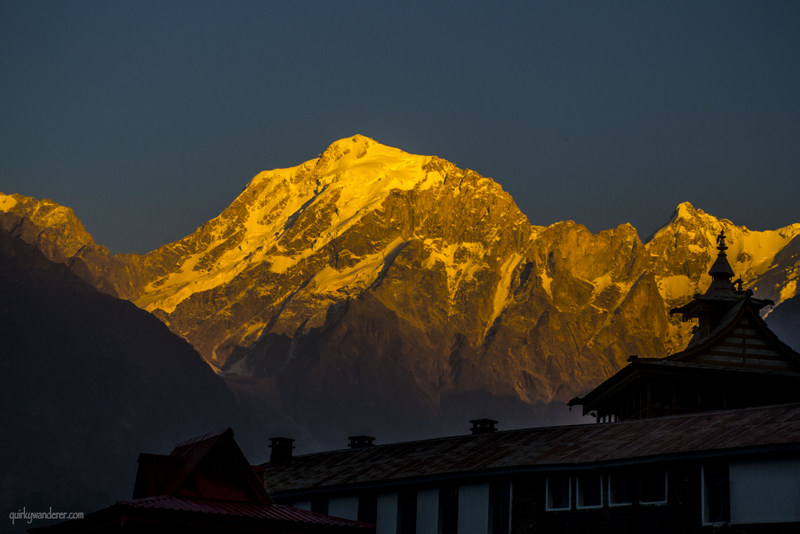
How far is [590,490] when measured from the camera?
41062mm

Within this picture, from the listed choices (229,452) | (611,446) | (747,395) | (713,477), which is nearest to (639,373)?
(747,395)

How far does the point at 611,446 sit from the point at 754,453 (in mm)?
6402

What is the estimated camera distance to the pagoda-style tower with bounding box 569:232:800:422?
55438 mm

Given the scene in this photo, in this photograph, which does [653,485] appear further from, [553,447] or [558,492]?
[553,447]

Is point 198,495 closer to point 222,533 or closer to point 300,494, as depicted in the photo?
point 222,533

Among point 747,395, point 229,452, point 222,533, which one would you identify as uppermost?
point 747,395

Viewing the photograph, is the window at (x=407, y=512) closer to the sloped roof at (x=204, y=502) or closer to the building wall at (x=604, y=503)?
the building wall at (x=604, y=503)

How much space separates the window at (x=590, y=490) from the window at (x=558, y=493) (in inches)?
16.7

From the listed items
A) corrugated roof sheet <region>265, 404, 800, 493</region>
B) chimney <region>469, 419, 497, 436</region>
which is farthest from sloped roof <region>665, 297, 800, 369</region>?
corrugated roof sheet <region>265, 404, 800, 493</region>

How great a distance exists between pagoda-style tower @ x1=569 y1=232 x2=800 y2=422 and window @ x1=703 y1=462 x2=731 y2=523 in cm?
1660

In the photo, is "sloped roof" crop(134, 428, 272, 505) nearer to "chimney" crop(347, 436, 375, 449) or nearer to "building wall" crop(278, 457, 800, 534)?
"building wall" crop(278, 457, 800, 534)

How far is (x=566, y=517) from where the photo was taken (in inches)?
1624

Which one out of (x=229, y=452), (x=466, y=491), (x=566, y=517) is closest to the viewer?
(x=229, y=452)

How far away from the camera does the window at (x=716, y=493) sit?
37094 mm
